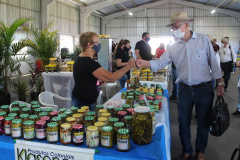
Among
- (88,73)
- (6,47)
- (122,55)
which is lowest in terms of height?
(88,73)

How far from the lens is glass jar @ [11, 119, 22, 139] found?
4.47 feet

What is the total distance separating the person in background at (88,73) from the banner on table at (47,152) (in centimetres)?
85

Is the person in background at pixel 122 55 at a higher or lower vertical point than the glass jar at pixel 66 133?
higher

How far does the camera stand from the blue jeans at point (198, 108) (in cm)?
225

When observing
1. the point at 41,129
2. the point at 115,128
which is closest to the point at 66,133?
the point at 41,129

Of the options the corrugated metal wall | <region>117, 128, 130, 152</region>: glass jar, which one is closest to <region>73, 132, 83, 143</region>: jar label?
<region>117, 128, 130, 152</region>: glass jar

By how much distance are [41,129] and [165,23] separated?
18152 mm

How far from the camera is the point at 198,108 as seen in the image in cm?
233

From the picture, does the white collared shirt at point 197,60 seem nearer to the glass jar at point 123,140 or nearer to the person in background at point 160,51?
the glass jar at point 123,140

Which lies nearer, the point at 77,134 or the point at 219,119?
the point at 77,134

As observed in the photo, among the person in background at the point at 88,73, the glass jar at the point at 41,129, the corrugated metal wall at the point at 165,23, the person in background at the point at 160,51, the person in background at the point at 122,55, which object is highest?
the corrugated metal wall at the point at 165,23

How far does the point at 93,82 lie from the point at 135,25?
1743 cm

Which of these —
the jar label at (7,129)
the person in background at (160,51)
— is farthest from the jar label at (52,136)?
the person in background at (160,51)

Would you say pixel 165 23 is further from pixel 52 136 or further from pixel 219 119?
pixel 52 136
